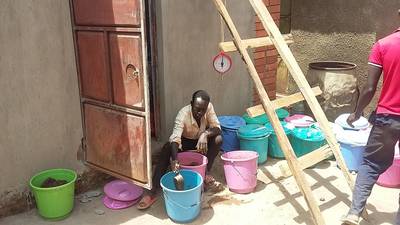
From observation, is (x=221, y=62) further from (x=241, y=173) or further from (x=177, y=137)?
(x=241, y=173)

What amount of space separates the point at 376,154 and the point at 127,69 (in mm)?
2215

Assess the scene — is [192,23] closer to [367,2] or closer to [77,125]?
[77,125]

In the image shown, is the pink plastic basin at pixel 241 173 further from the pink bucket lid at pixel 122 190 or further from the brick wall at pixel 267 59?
the brick wall at pixel 267 59

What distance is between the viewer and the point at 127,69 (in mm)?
3559

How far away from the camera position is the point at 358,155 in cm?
454

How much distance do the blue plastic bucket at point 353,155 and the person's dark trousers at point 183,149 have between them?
1455 millimetres

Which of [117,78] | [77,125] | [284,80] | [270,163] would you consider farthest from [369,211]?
[284,80]

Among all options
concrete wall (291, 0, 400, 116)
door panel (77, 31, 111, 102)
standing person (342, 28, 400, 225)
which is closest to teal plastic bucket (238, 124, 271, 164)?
standing person (342, 28, 400, 225)

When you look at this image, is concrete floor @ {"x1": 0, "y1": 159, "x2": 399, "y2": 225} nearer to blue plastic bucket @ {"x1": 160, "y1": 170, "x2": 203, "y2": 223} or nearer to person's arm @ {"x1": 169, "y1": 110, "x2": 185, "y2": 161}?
blue plastic bucket @ {"x1": 160, "y1": 170, "x2": 203, "y2": 223}

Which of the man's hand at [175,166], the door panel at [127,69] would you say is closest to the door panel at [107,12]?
the door panel at [127,69]

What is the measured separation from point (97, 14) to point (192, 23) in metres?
1.36

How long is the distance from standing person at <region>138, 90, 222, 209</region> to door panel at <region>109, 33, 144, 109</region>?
69 centimetres

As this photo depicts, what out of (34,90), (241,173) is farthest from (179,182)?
(34,90)

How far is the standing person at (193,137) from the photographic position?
404 centimetres
